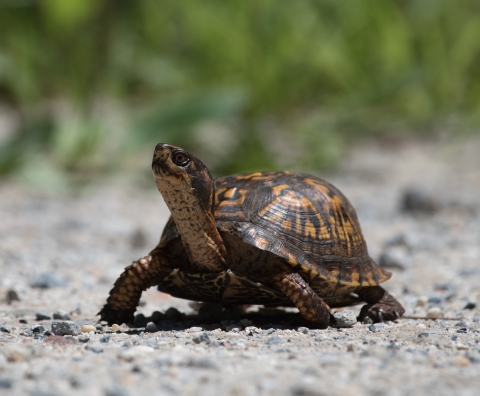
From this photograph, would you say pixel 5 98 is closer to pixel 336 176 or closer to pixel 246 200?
pixel 336 176

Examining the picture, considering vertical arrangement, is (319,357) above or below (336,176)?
below

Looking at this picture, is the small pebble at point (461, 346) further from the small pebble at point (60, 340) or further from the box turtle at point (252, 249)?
the small pebble at point (60, 340)

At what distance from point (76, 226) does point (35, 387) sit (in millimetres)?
2909

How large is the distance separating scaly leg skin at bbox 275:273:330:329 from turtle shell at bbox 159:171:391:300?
6 centimetres

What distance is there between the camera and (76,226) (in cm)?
425

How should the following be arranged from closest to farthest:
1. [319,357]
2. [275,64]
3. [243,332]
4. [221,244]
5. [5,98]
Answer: [319,357] < [243,332] < [221,244] < [275,64] < [5,98]

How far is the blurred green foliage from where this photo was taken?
5.62 metres

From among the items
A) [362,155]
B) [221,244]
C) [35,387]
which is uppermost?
[362,155]

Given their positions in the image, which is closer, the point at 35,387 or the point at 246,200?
the point at 35,387

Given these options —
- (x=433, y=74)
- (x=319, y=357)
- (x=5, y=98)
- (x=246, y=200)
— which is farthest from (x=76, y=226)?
(x=5, y=98)

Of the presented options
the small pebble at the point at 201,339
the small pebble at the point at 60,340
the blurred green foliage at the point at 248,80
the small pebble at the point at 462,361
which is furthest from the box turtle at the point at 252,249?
the blurred green foliage at the point at 248,80

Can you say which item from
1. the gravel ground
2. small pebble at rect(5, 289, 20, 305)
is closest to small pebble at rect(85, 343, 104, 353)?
the gravel ground

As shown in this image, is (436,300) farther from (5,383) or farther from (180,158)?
(5,383)

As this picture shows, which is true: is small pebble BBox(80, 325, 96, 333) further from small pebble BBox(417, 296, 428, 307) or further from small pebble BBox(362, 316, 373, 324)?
small pebble BBox(417, 296, 428, 307)
